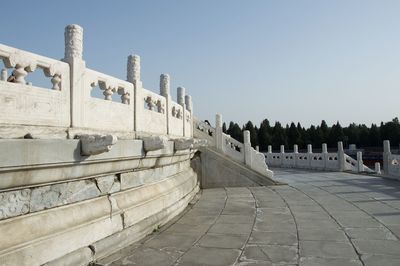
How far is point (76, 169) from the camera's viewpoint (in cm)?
419

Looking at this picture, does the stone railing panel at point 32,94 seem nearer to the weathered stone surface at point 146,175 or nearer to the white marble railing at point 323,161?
the weathered stone surface at point 146,175

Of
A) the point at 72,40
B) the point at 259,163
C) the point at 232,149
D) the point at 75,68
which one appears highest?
the point at 72,40

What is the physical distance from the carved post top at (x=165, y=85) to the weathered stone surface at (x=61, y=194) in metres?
4.51

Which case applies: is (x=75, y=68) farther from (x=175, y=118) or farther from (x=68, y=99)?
(x=175, y=118)

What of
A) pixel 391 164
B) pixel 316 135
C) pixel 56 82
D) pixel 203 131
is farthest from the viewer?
pixel 316 135

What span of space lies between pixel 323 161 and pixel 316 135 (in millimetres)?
39805

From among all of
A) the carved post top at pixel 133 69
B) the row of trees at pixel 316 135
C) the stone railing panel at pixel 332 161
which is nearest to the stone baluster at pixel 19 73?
the carved post top at pixel 133 69

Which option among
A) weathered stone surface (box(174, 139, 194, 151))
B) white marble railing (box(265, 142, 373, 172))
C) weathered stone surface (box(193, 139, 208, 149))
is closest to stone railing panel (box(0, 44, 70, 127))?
weathered stone surface (box(174, 139, 194, 151))

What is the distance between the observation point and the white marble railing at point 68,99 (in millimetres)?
3865

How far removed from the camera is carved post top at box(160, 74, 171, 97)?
349 inches

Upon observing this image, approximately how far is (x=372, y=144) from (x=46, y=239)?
60.2 m

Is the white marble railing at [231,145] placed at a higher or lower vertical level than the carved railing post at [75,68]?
lower

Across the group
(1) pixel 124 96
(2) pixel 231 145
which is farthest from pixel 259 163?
(1) pixel 124 96

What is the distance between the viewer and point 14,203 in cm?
354
